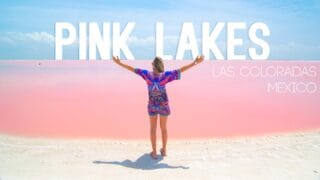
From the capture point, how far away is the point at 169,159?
20.6 feet

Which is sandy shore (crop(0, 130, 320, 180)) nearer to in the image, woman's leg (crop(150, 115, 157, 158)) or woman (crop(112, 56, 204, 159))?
woman's leg (crop(150, 115, 157, 158))

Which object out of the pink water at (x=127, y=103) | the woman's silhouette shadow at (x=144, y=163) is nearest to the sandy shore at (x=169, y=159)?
the woman's silhouette shadow at (x=144, y=163)

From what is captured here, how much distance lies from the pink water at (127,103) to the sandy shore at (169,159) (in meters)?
0.53

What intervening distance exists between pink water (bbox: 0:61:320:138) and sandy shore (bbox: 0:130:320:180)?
1.76ft

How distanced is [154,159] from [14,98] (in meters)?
3.21

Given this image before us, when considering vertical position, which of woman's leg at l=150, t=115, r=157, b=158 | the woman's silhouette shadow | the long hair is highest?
the long hair

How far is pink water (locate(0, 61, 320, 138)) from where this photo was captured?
8.02 meters

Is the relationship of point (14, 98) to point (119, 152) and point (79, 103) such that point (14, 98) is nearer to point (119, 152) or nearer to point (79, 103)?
point (79, 103)

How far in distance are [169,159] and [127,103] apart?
2.65 metres

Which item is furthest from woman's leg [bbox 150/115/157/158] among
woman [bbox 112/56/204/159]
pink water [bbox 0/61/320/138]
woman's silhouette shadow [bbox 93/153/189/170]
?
pink water [bbox 0/61/320/138]

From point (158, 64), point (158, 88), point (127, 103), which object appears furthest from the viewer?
point (127, 103)

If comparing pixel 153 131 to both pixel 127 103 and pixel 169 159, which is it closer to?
pixel 169 159

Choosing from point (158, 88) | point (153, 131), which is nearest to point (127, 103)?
point (153, 131)

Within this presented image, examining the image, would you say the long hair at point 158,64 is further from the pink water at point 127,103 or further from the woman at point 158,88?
the pink water at point 127,103
